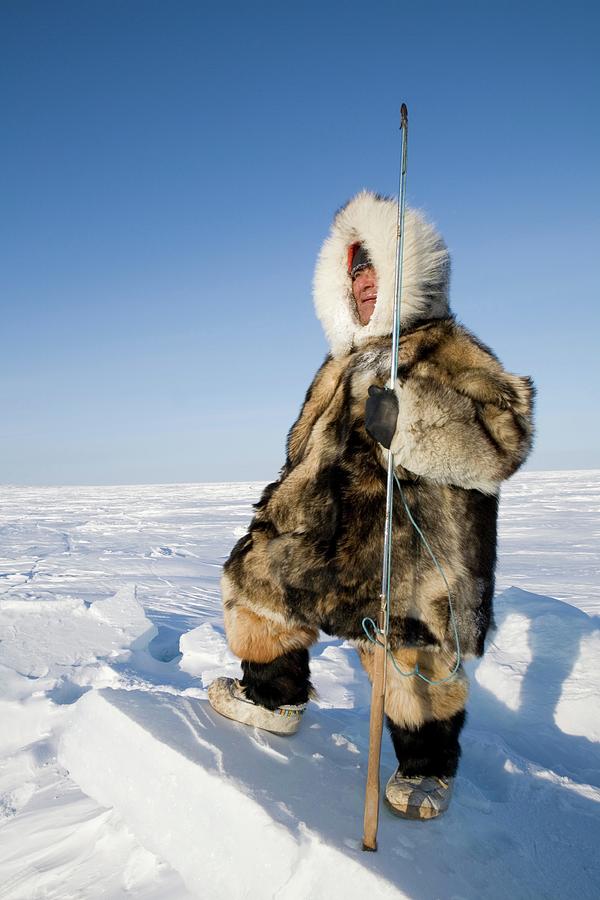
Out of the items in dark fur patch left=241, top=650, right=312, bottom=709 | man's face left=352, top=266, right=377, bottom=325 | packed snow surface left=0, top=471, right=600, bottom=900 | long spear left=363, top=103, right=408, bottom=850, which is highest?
man's face left=352, top=266, right=377, bottom=325

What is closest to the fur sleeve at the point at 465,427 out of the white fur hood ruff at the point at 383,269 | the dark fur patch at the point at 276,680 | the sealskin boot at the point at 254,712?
the white fur hood ruff at the point at 383,269

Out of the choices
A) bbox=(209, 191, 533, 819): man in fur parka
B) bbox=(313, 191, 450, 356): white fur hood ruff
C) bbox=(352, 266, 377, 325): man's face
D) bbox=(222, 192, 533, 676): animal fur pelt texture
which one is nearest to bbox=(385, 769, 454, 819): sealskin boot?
bbox=(209, 191, 533, 819): man in fur parka

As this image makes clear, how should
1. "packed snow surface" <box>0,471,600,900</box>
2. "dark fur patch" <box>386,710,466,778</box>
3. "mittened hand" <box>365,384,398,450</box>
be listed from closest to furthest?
"packed snow surface" <box>0,471,600,900</box>, "mittened hand" <box>365,384,398,450</box>, "dark fur patch" <box>386,710,466,778</box>

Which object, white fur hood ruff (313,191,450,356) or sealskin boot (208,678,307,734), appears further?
sealskin boot (208,678,307,734)

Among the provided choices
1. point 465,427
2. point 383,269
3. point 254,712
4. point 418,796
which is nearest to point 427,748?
point 418,796

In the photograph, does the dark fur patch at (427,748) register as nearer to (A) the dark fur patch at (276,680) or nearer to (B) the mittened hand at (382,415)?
(A) the dark fur patch at (276,680)

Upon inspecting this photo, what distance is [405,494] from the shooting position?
1.61 meters

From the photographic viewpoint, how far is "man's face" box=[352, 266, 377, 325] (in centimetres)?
200

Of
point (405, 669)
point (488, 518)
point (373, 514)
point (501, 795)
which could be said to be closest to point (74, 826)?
point (405, 669)

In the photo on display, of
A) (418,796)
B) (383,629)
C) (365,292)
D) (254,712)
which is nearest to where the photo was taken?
(383,629)

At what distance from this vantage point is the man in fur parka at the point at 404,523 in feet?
5.08

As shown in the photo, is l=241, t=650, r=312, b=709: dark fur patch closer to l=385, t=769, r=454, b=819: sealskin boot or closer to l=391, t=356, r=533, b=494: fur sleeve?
l=385, t=769, r=454, b=819: sealskin boot

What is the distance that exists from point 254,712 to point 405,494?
94 cm

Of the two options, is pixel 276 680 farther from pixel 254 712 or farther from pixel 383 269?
pixel 383 269
